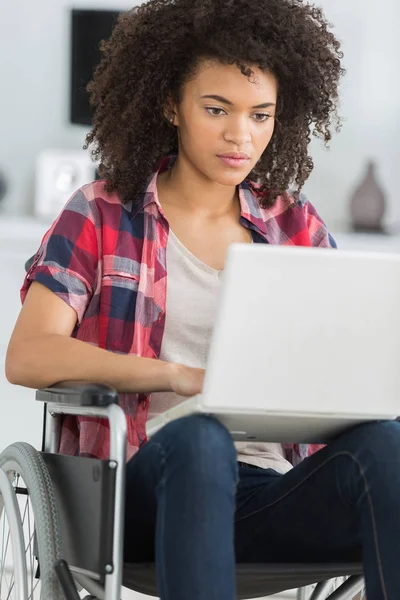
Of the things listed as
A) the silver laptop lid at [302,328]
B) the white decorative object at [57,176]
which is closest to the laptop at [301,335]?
the silver laptop lid at [302,328]

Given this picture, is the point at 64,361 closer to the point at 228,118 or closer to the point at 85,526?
the point at 85,526

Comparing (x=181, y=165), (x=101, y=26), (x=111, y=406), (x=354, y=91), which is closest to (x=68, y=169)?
(x=101, y=26)

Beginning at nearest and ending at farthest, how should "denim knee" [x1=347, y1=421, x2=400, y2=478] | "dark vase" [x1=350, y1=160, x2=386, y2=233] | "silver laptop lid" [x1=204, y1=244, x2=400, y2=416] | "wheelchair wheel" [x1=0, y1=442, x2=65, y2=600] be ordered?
"silver laptop lid" [x1=204, y1=244, x2=400, y2=416] < "denim knee" [x1=347, y1=421, x2=400, y2=478] < "wheelchair wheel" [x1=0, y1=442, x2=65, y2=600] < "dark vase" [x1=350, y1=160, x2=386, y2=233]

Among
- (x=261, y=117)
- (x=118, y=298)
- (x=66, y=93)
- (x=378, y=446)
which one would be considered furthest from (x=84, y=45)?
(x=378, y=446)

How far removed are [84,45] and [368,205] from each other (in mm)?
1115

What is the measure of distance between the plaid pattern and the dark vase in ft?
7.05

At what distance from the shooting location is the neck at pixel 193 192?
1834mm

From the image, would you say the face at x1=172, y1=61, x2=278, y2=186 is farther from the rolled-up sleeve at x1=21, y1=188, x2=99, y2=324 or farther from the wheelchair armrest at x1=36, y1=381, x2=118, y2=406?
the wheelchair armrest at x1=36, y1=381, x2=118, y2=406

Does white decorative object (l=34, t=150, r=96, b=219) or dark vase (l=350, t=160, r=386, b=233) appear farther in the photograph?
dark vase (l=350, t=160, r=386, b=233)

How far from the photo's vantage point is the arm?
57.4 inches

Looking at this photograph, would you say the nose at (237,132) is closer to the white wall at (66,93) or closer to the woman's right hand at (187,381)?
the woman's right hand at (187,381)

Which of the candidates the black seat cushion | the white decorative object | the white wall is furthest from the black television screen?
the black seat cushion

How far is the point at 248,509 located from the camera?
1.51 meters

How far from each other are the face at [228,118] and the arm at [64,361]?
333 millimetres
